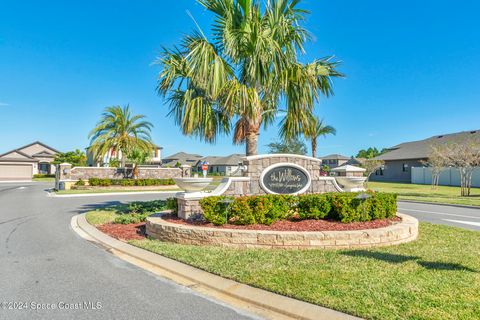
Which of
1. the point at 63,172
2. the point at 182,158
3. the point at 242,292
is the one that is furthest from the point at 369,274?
the point at 182,158

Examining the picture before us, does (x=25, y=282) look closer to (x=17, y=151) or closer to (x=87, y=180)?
(x=87, y=180)

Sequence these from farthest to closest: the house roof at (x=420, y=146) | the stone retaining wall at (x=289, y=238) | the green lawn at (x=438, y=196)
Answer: the house roof at (x=420, y=146)
the green lawn at (x=438, y=196)
the stone retaining wall at (x=289, y=238)

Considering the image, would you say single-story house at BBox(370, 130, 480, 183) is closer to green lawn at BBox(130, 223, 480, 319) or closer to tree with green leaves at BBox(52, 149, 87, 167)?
green lawn at BBox(130, 223, 480, 319)

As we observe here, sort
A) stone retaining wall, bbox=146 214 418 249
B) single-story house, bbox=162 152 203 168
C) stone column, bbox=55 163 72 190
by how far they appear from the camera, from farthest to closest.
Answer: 1. single-story house, bbox=162 152 203 168
2. stone column, bbox=55 163 72 190
3. stone retaining wall, bbox=146 214 418 249

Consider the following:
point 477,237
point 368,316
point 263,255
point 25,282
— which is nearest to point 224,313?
point 368,316

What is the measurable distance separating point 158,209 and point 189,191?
159 inches

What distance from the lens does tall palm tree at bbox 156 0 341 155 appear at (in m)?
9.02

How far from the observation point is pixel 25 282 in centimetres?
486

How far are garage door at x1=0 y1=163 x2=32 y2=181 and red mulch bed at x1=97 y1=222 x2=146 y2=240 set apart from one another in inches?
1829

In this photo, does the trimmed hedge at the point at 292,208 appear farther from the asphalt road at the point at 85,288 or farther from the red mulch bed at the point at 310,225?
the asphalt road at the point at 85,288

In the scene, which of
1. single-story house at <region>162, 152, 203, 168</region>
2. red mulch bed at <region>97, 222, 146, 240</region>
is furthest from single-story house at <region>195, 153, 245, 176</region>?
red mulch bed at <region>97, 222, 146, 240</region>

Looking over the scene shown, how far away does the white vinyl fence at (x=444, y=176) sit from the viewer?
102 feet

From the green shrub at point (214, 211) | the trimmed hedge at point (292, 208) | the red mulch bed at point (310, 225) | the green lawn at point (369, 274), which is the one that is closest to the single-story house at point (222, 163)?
the trimmed hedge at point (292, 208)

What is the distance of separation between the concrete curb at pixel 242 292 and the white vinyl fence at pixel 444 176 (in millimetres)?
31882
